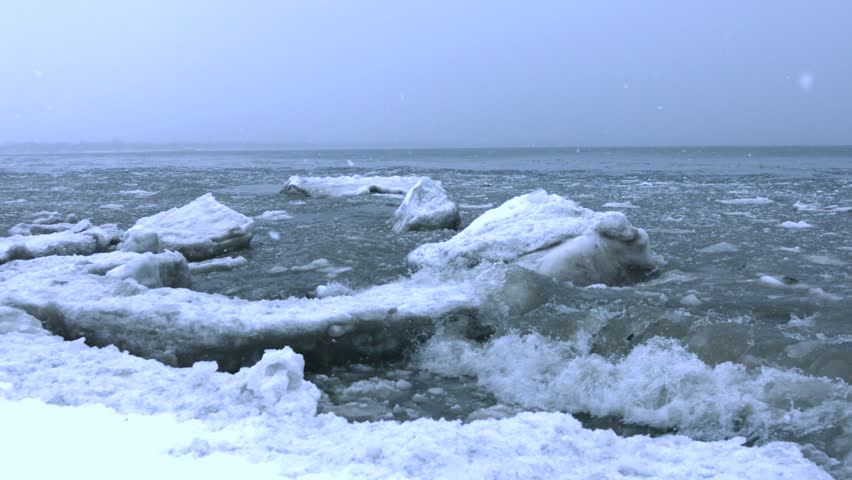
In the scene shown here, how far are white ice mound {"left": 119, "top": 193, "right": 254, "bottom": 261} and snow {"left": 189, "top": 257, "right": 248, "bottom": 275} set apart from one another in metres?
0.32

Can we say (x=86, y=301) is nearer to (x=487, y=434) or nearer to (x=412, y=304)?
(x=412, y=304)

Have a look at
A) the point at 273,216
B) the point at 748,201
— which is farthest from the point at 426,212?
the point at 748,201

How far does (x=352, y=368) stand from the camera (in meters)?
3.90

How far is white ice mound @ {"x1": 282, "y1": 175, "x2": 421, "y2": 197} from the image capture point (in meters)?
14.5

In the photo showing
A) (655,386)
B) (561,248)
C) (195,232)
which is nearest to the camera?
(655,386)

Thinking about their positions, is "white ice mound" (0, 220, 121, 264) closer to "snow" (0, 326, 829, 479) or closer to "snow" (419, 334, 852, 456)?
"snow" (0, 326, 829, 479)

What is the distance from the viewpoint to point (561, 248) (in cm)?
588

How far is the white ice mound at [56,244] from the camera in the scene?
Result: 5979mm

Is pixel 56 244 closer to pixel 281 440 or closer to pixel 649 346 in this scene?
pixel 281 440

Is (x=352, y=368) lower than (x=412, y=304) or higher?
lower

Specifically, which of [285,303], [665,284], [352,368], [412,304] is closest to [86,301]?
[285,303]

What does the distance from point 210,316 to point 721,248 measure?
6.18m

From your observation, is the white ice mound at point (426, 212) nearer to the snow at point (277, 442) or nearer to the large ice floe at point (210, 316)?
the large ice floe at point (210, 316)

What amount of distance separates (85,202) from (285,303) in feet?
34.5
